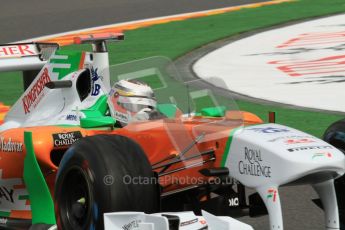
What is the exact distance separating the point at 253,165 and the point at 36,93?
2.67 metres

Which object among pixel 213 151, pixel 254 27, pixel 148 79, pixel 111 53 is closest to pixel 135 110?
pixel 148 79

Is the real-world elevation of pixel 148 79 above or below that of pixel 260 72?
above

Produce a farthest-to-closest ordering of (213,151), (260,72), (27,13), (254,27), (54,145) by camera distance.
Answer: (27,13) → (254,27) → (260,72) → (54,145) → (213,151)

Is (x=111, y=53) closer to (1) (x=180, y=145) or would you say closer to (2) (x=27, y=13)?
(2) (x=27, y=13)

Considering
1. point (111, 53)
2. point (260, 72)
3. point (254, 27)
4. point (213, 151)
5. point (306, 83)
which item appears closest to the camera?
point (213, 151)

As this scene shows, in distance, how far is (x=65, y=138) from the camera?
22.9ft

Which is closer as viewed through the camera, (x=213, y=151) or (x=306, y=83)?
(x=213, y=151)

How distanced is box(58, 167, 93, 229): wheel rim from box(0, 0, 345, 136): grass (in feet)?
18.8

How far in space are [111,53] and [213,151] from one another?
33.2 ft

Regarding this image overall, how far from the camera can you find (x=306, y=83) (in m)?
13.5

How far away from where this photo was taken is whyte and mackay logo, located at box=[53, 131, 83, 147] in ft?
22.8

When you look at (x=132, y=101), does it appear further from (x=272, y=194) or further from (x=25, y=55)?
(x=25, y=55)

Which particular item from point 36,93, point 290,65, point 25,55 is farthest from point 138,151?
point 290,65

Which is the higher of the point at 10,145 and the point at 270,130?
the point at 270,130
